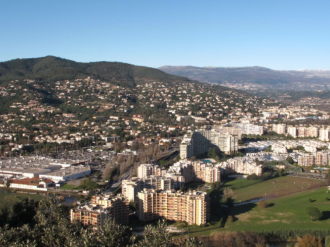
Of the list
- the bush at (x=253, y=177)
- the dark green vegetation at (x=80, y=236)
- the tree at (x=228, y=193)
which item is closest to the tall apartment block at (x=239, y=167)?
the bush at (x=253, y=177)

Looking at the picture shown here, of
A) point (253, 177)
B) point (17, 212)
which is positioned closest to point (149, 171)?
point (253, 177)

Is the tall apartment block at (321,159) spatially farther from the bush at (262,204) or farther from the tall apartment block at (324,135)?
the bush at (262,204)

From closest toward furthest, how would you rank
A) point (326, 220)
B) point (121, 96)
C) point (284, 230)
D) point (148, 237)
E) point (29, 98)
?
point (148, 237) < point (284, 230) < point (326, 220) < point (29, 98) < point (121, 96)

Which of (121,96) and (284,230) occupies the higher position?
(121,96)

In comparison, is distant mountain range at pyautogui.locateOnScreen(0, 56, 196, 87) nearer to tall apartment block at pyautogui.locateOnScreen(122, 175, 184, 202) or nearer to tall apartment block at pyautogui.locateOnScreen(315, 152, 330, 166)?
tall apartment block at pyautogui.locateOnScreen(315, 152, 330, 166)

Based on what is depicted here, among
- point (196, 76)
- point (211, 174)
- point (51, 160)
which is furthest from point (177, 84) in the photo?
point (196, 76)

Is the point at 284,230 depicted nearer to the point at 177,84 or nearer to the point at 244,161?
the point at 244,161
